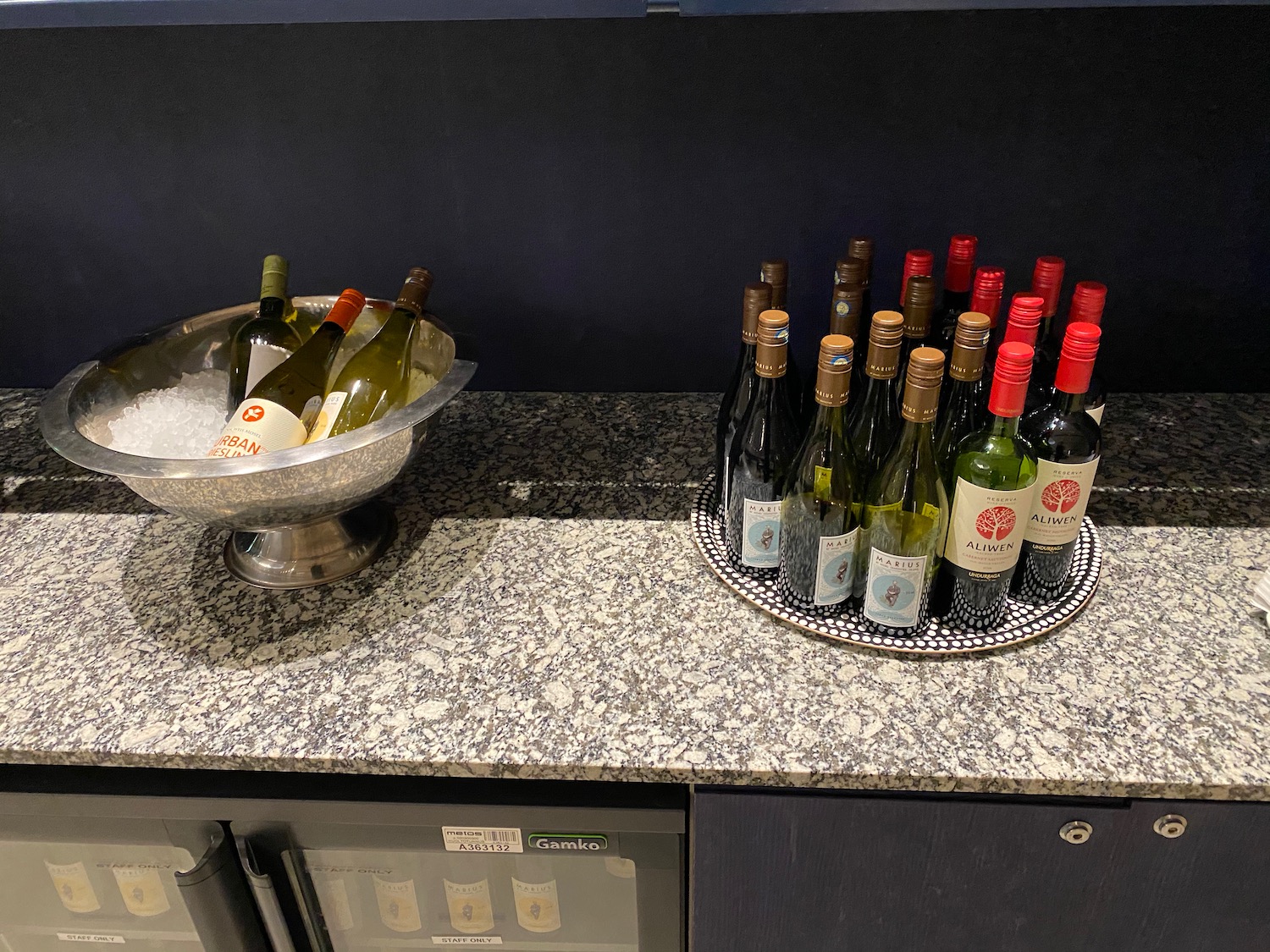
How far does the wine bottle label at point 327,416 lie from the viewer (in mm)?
930

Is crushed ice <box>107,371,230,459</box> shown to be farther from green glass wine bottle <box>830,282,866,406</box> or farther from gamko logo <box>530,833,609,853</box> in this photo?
green glass wine bottle <box>830,282,866,406</box>

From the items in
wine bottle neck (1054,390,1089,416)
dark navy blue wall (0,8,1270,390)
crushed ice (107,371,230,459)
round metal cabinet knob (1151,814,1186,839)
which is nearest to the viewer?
round metal cabinet knob (1151,814,1186,839)

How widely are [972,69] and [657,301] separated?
1.58 feet

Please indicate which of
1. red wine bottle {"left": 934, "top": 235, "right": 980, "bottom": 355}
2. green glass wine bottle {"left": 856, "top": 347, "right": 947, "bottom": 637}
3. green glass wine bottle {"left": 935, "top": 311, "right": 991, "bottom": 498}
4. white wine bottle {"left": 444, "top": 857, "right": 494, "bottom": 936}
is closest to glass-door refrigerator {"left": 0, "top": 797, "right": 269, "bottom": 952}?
white wine bottle {"left": 444, "top": 857, "right": 494, "bottom": 936}

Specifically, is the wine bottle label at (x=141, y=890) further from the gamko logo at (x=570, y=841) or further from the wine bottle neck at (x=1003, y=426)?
the wine bottle neck at (x=1003, y=426)

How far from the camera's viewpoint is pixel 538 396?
1.33 m

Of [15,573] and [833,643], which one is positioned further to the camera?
[15,573]

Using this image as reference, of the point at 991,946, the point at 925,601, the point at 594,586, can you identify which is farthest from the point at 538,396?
the point at 991,946

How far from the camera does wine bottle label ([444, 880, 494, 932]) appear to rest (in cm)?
92

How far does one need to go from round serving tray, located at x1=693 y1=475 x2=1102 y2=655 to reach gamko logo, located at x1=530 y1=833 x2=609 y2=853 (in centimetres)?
28

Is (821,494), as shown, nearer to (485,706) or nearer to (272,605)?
(485,706)

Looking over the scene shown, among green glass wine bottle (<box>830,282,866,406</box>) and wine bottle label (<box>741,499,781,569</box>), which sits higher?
green glass wine bottle (<box>830,282,866,406</box>)

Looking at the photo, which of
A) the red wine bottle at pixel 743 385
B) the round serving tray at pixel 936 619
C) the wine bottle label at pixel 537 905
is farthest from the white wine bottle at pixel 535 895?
the red wine bottle at pixel 743 385

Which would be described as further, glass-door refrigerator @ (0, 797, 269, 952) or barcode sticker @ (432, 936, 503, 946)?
barcode sticker @ (432, 936, 503, 946)
